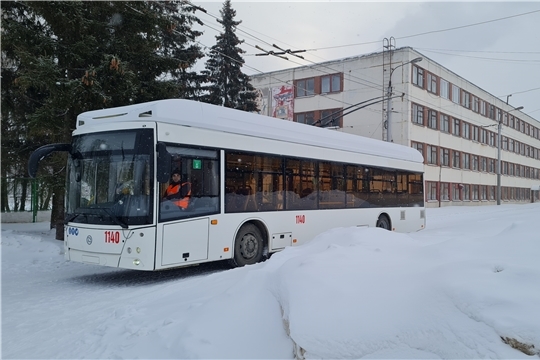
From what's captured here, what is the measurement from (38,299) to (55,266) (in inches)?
144

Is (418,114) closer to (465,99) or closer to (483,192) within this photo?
(465,99)

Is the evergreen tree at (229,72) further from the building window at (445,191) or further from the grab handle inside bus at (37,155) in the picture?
the building window at (445,191)

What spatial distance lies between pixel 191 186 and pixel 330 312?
16.9ft

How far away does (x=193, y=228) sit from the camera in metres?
8.78

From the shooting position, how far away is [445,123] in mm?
44438

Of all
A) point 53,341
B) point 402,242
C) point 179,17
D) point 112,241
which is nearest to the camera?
point 53,341

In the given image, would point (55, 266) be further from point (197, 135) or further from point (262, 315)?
point (262, 315)

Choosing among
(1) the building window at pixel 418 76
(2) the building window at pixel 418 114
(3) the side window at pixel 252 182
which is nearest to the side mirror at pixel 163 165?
(3) the side window at pixel 252 182

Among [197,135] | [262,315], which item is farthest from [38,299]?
[262,315]

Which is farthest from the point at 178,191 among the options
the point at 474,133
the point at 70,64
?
the point at 474,133

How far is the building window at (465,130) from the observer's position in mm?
48097

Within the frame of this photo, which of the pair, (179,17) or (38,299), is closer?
(38,299)

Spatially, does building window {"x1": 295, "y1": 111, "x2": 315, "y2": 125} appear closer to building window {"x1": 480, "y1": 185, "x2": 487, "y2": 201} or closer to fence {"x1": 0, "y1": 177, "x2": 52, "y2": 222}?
building window {"x1": 480, "y1": 185, "x2": 487, "y2": 201}

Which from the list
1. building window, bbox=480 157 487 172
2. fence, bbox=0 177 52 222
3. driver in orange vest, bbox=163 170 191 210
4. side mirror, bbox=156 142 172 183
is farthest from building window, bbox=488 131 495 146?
side mirror, bbox=156 142 172 183
